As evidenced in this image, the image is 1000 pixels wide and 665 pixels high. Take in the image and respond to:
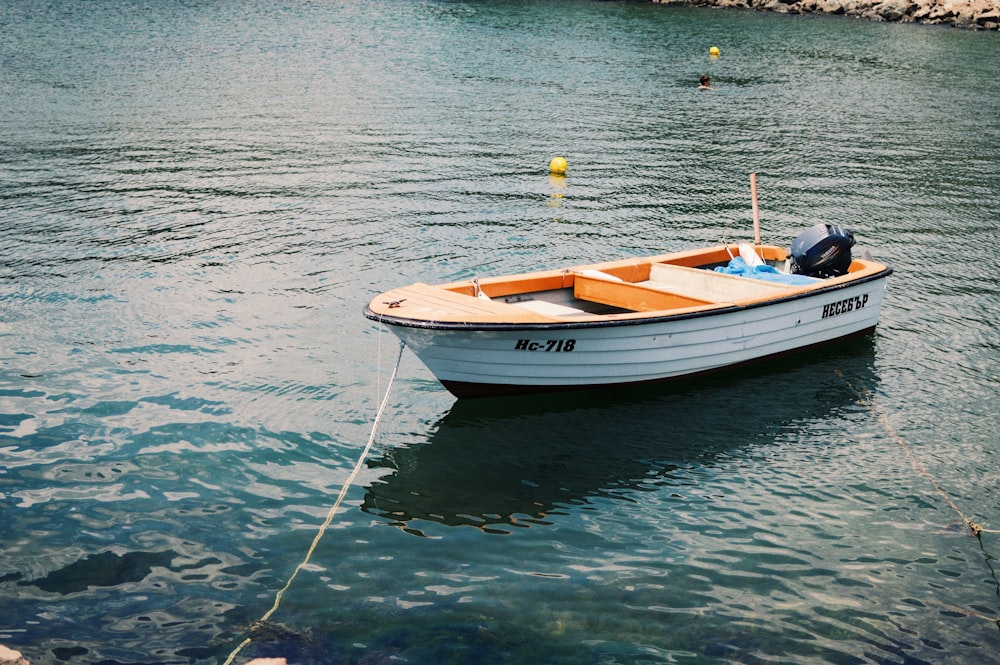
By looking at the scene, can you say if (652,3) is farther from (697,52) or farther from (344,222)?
(344,222)

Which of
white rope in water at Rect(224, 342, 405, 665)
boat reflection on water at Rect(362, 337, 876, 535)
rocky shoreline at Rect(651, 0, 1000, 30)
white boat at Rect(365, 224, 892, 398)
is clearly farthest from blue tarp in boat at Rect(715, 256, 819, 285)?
rocky shoreline at Rect(651, 0, 1000, 30)

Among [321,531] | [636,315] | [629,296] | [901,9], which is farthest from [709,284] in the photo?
[901,9]

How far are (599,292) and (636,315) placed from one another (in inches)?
67.3

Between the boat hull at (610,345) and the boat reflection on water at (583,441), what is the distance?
0.34 meters

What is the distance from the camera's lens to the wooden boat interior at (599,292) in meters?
11.2

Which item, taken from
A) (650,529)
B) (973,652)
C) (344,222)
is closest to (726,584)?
(650,529)

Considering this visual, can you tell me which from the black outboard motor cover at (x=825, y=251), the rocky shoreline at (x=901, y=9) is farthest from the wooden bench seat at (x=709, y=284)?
the rocky shoreline at (x=901, y=9)

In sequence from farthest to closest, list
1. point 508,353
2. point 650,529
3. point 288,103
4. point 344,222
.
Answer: point 288,103, point 344,222, point 508,353, point 650,529

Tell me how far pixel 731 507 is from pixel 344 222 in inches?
453

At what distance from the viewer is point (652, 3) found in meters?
76.9

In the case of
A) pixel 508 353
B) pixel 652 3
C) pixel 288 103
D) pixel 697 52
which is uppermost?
pixel 652 3

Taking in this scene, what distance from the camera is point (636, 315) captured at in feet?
38.4

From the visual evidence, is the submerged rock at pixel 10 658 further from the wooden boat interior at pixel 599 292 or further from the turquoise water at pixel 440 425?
the wooden boat interior at pixel 599 292

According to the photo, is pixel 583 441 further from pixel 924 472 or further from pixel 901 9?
pixel 901 9
